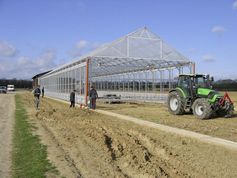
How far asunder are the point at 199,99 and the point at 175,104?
2506 mm

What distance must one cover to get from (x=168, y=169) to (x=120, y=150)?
7.48 ft

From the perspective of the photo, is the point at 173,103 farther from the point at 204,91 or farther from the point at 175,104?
the point at 204,91

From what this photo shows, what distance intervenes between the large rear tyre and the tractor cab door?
494 millimetres

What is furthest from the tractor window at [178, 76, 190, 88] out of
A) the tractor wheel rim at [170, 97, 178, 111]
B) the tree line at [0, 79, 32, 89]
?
the tree line at [0, 79, 32, 89]

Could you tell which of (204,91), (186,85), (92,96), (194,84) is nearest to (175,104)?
(186,85)

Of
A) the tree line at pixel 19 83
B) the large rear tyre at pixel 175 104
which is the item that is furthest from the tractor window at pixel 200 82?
the tree line at pixel 19 83

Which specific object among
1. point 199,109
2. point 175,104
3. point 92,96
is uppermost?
point 92,96

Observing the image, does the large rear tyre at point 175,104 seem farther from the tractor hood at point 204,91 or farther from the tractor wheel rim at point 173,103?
the tractor hood at point 204,91

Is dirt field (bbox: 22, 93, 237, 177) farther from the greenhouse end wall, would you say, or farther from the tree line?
the tree line

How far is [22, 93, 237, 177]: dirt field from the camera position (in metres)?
7.93

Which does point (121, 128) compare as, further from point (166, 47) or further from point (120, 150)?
point (166, 47)

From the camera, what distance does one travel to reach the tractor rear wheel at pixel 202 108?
1772cm

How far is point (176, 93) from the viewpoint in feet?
67.4

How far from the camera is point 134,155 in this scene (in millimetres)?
9320
